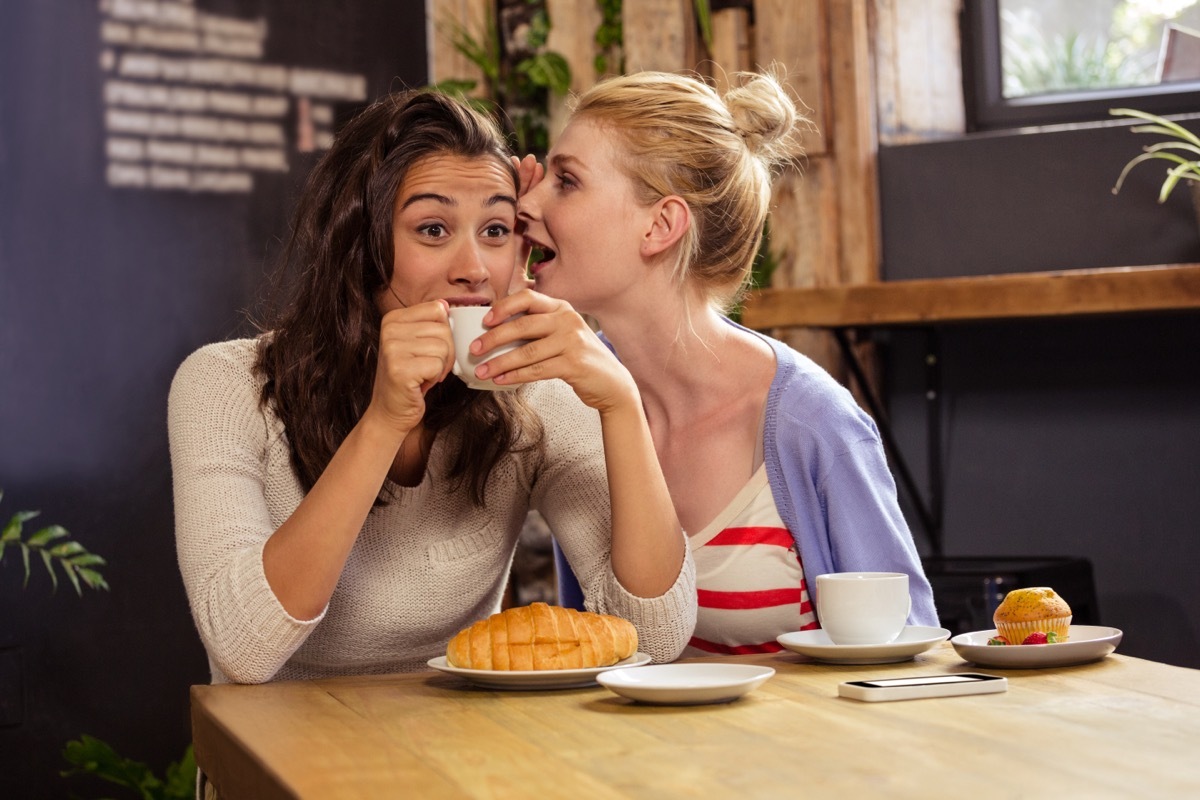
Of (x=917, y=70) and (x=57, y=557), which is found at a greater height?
(x=917, y=70)

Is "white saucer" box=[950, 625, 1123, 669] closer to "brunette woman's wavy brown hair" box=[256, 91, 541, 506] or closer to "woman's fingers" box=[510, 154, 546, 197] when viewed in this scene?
"brunette woman's wavy brown hair" box=[256, 91, 541, 506]

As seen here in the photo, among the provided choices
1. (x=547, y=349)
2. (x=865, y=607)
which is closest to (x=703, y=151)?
(x=547, y=349)

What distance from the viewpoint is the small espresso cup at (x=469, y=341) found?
132 cm

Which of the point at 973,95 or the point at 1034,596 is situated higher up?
the point at 973,95

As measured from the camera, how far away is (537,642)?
4.05ft

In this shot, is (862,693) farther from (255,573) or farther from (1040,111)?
(1040,111)

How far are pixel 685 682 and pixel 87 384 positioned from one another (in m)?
2.42

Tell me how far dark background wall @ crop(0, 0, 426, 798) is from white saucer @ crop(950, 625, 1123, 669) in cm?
246

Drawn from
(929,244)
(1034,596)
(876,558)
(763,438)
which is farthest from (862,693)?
(929,244)

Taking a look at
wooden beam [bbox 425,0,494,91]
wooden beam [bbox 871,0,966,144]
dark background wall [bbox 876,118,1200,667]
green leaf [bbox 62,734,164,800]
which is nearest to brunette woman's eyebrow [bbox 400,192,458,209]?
green leaf [bbox 62,734,164,800]

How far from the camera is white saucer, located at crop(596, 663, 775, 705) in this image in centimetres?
112

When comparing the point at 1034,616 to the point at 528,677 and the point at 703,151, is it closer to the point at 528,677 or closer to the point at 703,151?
the point at 528,677

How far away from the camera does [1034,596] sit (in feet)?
4.35

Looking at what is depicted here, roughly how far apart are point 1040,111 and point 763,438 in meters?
1.83
